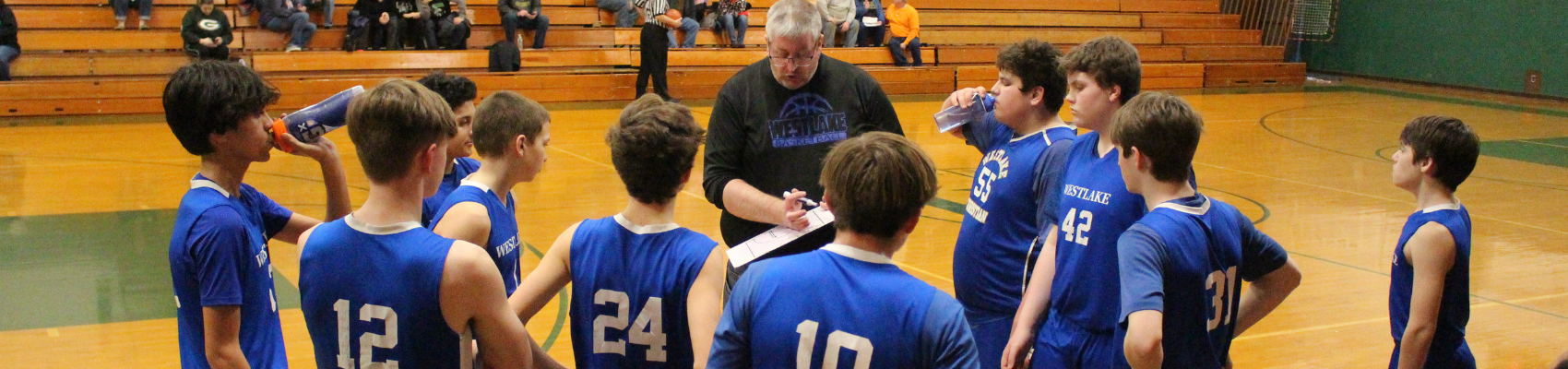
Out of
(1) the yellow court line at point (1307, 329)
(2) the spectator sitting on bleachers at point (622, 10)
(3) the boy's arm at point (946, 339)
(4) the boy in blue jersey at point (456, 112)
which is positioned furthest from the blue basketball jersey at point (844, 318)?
(2) the spectator sitting on bleachers at point (622, 10)

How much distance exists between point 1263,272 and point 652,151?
144cm

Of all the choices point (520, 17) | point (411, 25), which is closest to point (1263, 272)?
point (520, 17)

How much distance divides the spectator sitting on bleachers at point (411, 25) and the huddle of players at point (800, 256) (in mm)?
11959

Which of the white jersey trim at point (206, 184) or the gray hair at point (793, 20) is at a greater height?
the gray hair at point (793, 20)

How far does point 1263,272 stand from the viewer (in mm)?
2545

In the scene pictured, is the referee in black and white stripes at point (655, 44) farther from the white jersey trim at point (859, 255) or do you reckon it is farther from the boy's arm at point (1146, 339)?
the white jersey trim at point (859, 255)

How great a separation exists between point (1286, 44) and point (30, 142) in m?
20.6

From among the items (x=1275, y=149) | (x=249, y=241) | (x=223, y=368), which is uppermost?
(x=249, y=241)

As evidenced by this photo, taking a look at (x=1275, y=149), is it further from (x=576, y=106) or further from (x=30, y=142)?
(x=30, y=142)

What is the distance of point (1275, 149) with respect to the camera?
36.1 feet

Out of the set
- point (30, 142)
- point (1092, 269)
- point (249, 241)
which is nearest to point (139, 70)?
point (30, 142)

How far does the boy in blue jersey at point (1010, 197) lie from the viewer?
2.92m

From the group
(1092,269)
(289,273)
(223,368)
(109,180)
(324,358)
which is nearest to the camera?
(324,358)

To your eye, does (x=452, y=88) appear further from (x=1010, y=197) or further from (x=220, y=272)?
(x=1010, y=197)
